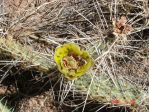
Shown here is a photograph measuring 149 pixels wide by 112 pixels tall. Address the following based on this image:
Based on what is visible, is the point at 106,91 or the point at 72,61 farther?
the point at 106,91

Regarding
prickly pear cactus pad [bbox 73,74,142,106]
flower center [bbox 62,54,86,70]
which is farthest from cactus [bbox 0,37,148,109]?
flower center [bbox 62,54,86,70]

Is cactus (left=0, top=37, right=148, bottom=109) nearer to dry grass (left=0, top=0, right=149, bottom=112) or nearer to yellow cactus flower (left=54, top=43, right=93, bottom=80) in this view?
dry grass (left=0, top=0, right=149, bottom=112)

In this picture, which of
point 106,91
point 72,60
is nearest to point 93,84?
point 106,91

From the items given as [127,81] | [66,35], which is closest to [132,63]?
[127,81]

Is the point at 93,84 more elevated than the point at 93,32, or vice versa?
the point at 93,32

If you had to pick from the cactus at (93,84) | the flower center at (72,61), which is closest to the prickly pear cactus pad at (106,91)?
the cactus at (93,84)

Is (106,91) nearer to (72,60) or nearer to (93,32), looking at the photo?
(72,60)
